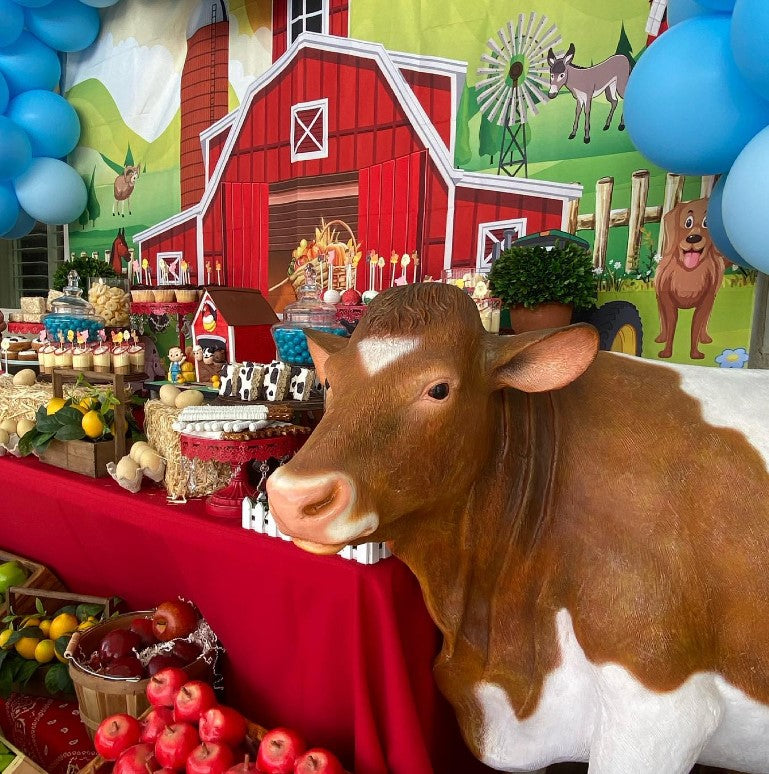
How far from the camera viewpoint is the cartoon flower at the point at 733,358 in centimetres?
172

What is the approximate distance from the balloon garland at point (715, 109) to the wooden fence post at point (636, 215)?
0.45 m

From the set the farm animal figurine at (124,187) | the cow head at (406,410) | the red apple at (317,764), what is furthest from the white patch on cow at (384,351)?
the farm animal figurine at (124,187)

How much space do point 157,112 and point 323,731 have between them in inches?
129

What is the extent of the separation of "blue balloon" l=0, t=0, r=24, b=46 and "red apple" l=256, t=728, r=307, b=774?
12.3ft

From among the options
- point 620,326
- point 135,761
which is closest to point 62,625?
point 135,761

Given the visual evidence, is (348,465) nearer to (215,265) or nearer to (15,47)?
(215,265)

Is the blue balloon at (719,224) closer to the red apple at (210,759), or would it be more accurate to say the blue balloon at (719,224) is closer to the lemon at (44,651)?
the red apple at (210,759)

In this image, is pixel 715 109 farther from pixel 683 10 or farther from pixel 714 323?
pixel 714 323

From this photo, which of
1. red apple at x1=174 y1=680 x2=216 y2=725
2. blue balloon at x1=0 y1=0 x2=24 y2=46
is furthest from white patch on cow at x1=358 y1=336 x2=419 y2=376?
blue balloon at x1=0 y1=0 x2=24 y2=46

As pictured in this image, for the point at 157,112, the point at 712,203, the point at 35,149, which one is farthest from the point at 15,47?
the point at 712,203

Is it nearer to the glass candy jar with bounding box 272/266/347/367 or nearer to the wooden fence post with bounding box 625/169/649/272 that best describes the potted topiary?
the wooden fence post with bounding box 625/169/649/272

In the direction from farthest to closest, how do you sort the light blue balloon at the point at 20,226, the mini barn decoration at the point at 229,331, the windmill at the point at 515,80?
the light blue balloon at the point at 20,226, the mini barn decoration at the point at 229,331, the windmill at the point at 515,80

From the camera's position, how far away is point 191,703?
125cm

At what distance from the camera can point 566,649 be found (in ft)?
3.13
